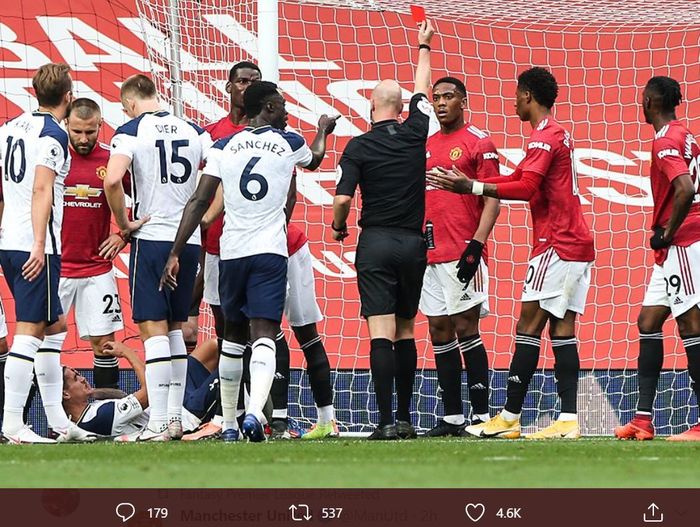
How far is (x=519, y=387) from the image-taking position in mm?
8008

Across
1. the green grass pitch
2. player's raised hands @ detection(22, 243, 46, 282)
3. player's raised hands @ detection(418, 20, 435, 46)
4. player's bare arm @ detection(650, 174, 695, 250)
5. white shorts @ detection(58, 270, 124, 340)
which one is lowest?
the green grass pitch

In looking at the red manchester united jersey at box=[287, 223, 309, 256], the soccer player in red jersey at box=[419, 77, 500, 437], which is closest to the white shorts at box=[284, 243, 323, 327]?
the red manchester united jersey at box=[287, 223, 309, 256]

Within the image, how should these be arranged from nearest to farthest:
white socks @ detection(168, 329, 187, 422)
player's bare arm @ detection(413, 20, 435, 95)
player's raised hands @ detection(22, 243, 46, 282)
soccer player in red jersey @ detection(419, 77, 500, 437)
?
player's raised hands @ detection(22, 243, 46, 282)
white socks @ detection(168, 329, 187, 422)
player's bare arm @ detection(413, 20, 435, 95)
soccer player in red jersey @ detection(419, 77, 500, 437)

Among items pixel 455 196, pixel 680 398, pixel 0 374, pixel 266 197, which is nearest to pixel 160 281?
pixel 266 197

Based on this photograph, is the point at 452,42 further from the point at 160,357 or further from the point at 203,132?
the point at 160,357

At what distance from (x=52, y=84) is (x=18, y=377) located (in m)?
1.73

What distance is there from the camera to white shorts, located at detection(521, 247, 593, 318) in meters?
7.99

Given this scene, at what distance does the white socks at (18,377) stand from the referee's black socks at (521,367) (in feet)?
9.65

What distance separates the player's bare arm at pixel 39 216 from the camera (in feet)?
23.6

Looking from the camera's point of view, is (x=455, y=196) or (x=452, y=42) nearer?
(x=455, y=196)

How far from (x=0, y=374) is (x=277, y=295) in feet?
7.67

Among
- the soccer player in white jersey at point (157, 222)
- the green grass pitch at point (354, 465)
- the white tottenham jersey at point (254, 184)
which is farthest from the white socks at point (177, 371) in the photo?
the white tottenham jersey at point (254, 184)

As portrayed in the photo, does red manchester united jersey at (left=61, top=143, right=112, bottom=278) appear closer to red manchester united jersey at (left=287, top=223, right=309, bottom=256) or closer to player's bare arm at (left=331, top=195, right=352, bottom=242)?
red manchester united jersey at (left=287, top=223, right=309, bottom=256)
